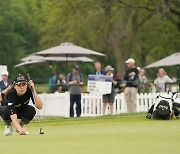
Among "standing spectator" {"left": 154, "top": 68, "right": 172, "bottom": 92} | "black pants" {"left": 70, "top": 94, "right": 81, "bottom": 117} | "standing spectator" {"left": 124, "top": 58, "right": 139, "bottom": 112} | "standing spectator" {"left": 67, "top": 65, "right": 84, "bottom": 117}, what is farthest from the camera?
"standing spectator" {"left": 154, "top": 68, "right": 172, "bottom": 92}

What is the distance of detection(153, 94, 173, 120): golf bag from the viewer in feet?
67.5

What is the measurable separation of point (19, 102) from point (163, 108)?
19.3 ft

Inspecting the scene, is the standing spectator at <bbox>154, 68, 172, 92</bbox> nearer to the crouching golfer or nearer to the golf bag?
the golf bag

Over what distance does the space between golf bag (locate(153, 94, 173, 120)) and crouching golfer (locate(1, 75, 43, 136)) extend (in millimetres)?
5413

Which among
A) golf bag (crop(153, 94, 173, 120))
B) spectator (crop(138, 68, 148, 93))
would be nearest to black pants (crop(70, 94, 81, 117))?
spectator (crop(138, 68, 148, 93))

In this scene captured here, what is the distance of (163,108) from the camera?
67.6 feet

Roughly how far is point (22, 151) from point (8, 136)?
3574mm

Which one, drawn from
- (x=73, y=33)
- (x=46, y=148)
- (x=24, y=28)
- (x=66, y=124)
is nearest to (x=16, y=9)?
(x=24, y=28)

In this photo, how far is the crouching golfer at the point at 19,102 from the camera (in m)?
15.2

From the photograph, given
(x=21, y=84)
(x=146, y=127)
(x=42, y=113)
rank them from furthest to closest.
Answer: (x=42, y=113)
(x=146, y=127)
(x=21, y=84)

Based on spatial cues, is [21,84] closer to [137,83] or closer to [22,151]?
[22,151]

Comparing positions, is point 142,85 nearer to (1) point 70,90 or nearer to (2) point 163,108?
(1) point 70,90

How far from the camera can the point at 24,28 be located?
303 ft

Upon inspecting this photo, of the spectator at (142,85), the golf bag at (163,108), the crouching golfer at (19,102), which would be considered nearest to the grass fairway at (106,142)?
the crouching golfer at (19,102)
